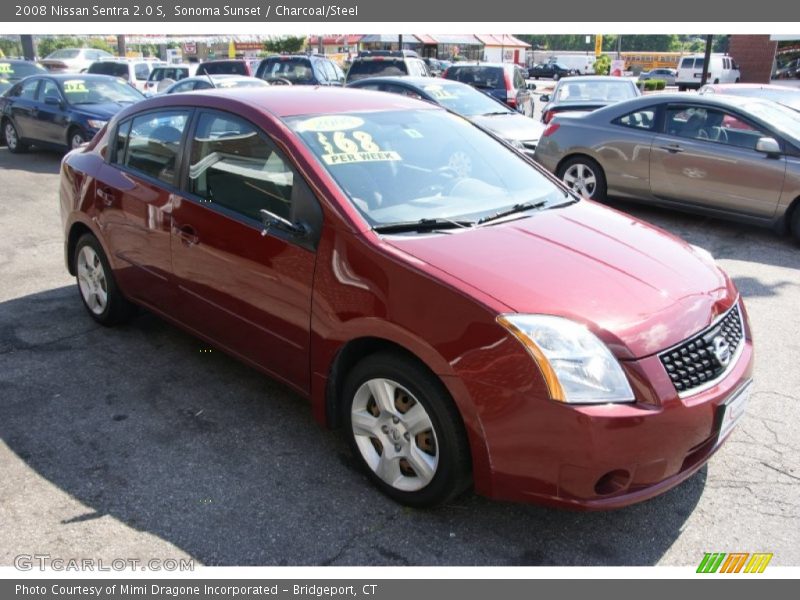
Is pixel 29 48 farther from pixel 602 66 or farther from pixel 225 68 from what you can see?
pixel 602 66

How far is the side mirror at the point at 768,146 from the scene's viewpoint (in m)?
7.10

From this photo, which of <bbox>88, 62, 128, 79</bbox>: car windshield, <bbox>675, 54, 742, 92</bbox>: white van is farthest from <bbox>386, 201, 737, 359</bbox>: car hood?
<bbox>675, 54, 742, 92</bbox>: white van

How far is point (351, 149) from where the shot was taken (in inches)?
139

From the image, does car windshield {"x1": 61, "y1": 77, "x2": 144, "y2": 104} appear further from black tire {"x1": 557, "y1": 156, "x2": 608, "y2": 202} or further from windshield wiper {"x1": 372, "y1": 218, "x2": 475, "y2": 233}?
windshield wiper {"x1": 372, "y1": 218, "x2": 475, "y2": 233}

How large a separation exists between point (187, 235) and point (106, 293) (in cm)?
132

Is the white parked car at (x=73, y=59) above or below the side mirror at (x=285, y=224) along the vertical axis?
above

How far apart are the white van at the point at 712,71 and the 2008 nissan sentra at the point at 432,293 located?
2921cm

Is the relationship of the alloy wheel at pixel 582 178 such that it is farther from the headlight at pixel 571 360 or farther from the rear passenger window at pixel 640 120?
the headlight at pixel 571 360

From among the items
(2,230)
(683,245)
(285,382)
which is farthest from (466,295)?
(2,230)

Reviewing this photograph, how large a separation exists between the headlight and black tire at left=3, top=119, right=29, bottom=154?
1340cm

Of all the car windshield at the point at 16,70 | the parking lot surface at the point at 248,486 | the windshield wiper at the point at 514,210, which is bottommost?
the parking lot surface at the point at 248,486

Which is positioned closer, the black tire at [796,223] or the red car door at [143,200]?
the red car door at [143,200]

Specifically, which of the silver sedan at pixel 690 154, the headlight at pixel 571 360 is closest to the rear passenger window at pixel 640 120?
the silver sedan at pixel 690 154

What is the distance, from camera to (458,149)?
13.0 feet
